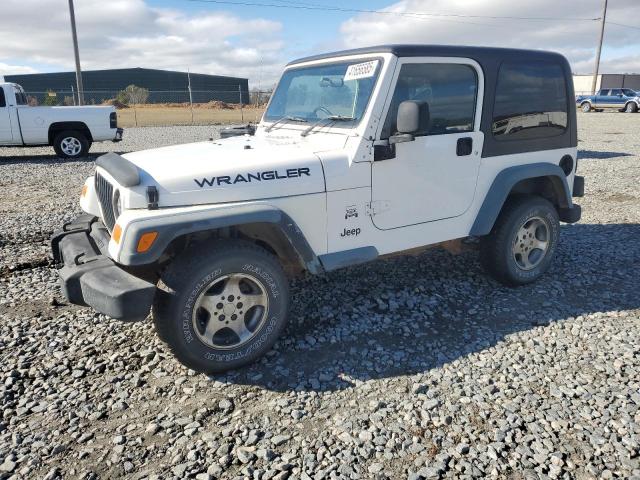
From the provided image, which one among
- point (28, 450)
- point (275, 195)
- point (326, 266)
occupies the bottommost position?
point (28, 450)

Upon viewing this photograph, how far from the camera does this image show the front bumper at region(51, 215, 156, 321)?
113 inches

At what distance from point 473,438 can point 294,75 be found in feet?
11.1

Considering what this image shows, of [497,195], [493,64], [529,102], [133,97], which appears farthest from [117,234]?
[133,97]

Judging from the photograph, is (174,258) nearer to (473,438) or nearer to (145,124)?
(473,438)

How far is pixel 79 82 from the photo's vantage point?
77.5 feet

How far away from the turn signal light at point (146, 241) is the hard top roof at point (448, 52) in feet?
7.09

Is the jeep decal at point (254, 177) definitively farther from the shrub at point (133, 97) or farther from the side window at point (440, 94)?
the shrub at point (133, 97)

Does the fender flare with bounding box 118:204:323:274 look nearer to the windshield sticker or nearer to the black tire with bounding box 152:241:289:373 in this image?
the black tire with bounding box 152:241:289:373

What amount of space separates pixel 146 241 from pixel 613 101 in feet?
124

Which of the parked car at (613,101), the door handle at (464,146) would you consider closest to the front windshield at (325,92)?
the door handle at (464,146)

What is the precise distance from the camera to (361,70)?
151 inches

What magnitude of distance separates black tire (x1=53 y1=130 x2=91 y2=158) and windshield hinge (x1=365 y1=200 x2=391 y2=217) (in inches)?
486

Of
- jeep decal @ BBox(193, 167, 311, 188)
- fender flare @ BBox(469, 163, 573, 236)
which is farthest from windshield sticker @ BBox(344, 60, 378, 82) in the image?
fender flare @ BBox(469, 163, 573, 236)

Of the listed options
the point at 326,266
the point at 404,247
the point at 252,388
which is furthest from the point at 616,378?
the point at 252,388
